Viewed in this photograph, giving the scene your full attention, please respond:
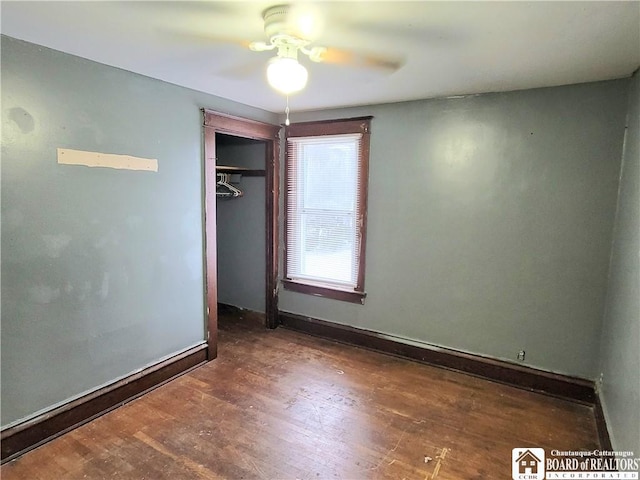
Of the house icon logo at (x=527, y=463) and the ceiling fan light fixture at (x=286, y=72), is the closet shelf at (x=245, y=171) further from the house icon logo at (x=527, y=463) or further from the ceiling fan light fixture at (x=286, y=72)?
the house icon logo at (x=527, y=463)

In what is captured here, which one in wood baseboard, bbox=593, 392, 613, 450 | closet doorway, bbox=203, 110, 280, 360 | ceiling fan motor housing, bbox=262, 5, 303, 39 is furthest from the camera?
closet doorway, bbox=203, 110, 280, 360

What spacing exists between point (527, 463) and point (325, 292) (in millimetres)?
2296

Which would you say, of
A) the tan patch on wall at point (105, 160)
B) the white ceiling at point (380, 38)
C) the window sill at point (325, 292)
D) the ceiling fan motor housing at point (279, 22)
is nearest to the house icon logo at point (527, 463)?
the window sill at point (325, 292)

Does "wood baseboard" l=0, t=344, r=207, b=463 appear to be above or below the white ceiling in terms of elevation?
below

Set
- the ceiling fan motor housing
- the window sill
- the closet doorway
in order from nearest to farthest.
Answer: the ceiling fan motor housing → the closet doorway → the window sill

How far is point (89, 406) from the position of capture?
254cm

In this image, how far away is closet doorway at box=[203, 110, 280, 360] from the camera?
334 cm

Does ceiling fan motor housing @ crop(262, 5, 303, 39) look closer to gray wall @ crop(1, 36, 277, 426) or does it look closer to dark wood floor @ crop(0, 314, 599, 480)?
gray wall @ crop(1, 36, 277, 426)

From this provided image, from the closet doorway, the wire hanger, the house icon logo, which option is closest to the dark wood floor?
the house icon logo

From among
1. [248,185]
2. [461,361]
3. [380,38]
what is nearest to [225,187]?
[248,185]

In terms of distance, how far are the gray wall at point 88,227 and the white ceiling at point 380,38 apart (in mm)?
226

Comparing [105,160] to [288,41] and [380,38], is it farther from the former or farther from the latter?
[380,38]

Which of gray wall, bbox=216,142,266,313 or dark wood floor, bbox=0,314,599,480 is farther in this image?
gray wall, bbox=216,142,266,313

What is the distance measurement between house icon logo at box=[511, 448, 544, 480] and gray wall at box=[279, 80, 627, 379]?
0.92m
